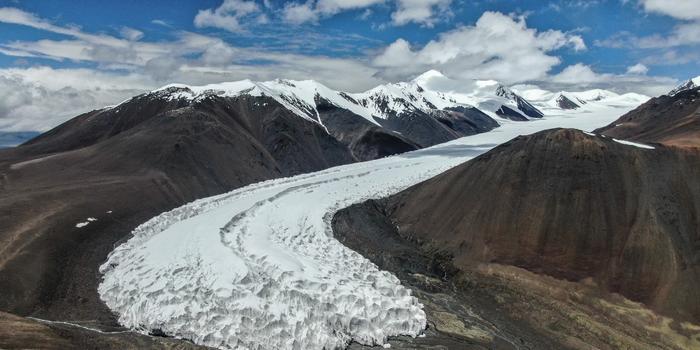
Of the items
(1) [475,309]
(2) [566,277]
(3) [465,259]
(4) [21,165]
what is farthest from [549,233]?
(4) [21,165]

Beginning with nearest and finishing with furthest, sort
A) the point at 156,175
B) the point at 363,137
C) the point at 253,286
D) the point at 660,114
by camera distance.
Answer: the point at 253,286
the point at 156,175
the point at 660,114
the point at 363,137

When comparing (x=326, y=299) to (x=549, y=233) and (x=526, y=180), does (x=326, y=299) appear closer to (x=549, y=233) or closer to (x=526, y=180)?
(x=549, y=233)

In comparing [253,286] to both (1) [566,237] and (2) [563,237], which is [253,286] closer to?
(2) [563,237]

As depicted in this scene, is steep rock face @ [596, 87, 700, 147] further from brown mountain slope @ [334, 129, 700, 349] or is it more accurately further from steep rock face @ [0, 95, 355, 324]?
steep rock face @ [0, 95, 355, 324]

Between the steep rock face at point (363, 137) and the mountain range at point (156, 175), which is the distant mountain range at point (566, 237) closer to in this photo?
the mountain range at point (156, 175)

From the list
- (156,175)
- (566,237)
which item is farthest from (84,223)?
(566,237)

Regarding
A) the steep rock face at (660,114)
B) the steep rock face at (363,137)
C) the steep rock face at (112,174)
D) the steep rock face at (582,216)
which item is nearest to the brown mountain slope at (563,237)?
the steep rock face at (582,216)
